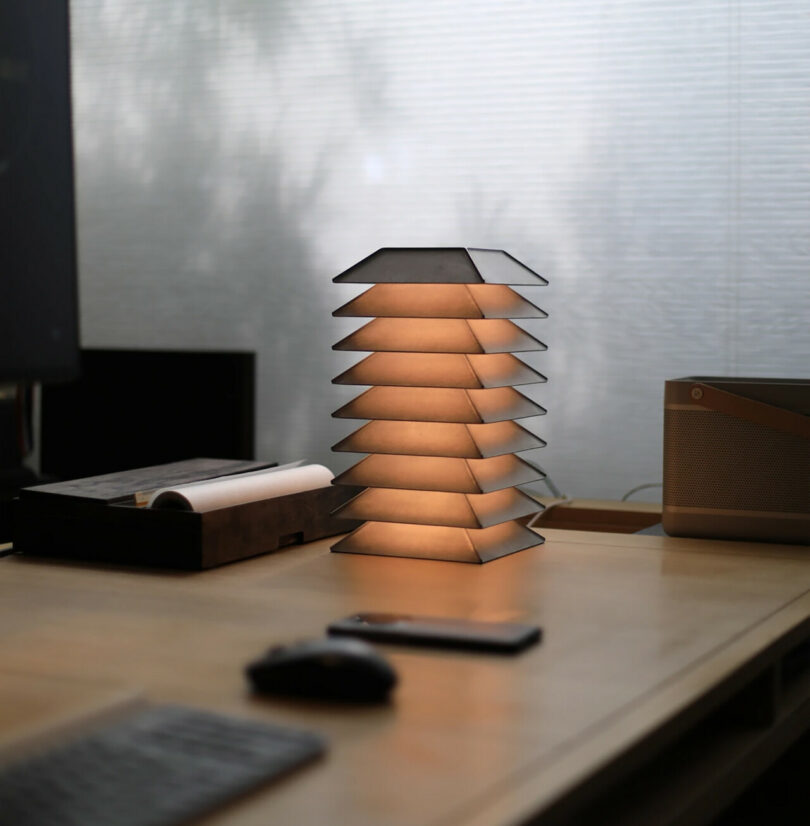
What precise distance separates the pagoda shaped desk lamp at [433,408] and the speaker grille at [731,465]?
0.23m

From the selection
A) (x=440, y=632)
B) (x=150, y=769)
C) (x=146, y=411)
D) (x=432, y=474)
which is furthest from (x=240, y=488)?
(x=146, y=411)

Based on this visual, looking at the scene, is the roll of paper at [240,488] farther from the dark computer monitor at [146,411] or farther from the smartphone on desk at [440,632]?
the dark computer monitor at [146,411]

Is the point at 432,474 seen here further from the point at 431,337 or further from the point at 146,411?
the point at 146,411

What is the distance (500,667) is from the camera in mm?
972

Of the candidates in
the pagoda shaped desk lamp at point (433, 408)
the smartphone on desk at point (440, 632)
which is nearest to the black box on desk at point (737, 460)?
the pagoda shaped desk lamp at point (433, 408)

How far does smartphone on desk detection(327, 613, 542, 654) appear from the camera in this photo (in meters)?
1.02

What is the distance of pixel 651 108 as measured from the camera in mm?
2707

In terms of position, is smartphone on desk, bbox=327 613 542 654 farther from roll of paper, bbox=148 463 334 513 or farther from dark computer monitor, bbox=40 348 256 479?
dark computer monitor, bbox=40 348 256 479

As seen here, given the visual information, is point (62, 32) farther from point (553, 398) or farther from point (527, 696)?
point (553, 398)

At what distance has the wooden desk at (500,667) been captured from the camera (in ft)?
2.37

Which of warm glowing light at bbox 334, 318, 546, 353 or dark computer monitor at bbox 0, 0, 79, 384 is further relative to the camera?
warm glowing light at bbox 334, 318, 546, 353

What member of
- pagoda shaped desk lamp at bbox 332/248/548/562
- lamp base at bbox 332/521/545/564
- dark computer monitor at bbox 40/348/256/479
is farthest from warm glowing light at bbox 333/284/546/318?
dark computer monitor at bbox 40/348/256/479

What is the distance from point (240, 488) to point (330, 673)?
61 cm

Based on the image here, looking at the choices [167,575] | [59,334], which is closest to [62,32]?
[59,334]
